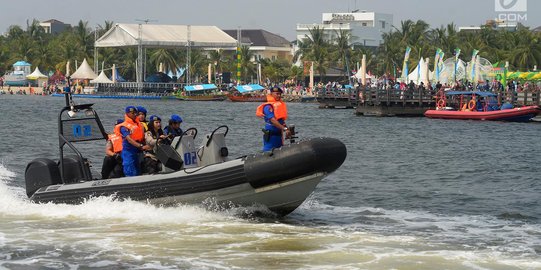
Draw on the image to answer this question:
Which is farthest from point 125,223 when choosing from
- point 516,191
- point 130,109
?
point 516,191

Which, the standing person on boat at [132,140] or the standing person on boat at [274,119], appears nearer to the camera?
the standing person on boat at [274,119]

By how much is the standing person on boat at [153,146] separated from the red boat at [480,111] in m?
35.8

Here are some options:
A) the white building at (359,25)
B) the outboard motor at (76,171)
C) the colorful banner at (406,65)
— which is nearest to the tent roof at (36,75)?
the white building at (359,25)

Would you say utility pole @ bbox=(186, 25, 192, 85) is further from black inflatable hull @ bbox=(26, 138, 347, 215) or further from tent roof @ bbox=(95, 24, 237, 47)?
black inflatable hull @ bbox=(26, 138, 347, 215)

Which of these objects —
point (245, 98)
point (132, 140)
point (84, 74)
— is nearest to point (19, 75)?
point (84, 74)

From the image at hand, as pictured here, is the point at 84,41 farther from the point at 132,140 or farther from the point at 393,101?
the point at 132,140

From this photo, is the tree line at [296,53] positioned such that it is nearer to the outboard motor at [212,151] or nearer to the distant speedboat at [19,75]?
the distant speedboat at [19,75]

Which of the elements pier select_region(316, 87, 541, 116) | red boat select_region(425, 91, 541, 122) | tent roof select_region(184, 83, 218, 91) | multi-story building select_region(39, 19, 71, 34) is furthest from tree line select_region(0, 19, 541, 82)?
multi-story building select_region(39, 19, 71, 34)

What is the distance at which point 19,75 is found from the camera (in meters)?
118

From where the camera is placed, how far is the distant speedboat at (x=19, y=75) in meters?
118

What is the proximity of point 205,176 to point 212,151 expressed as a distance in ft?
2.89

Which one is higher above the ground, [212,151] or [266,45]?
[266,45]

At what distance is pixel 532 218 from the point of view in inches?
640

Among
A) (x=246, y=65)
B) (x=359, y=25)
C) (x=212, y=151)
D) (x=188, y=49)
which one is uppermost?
(x=359, y=25)
